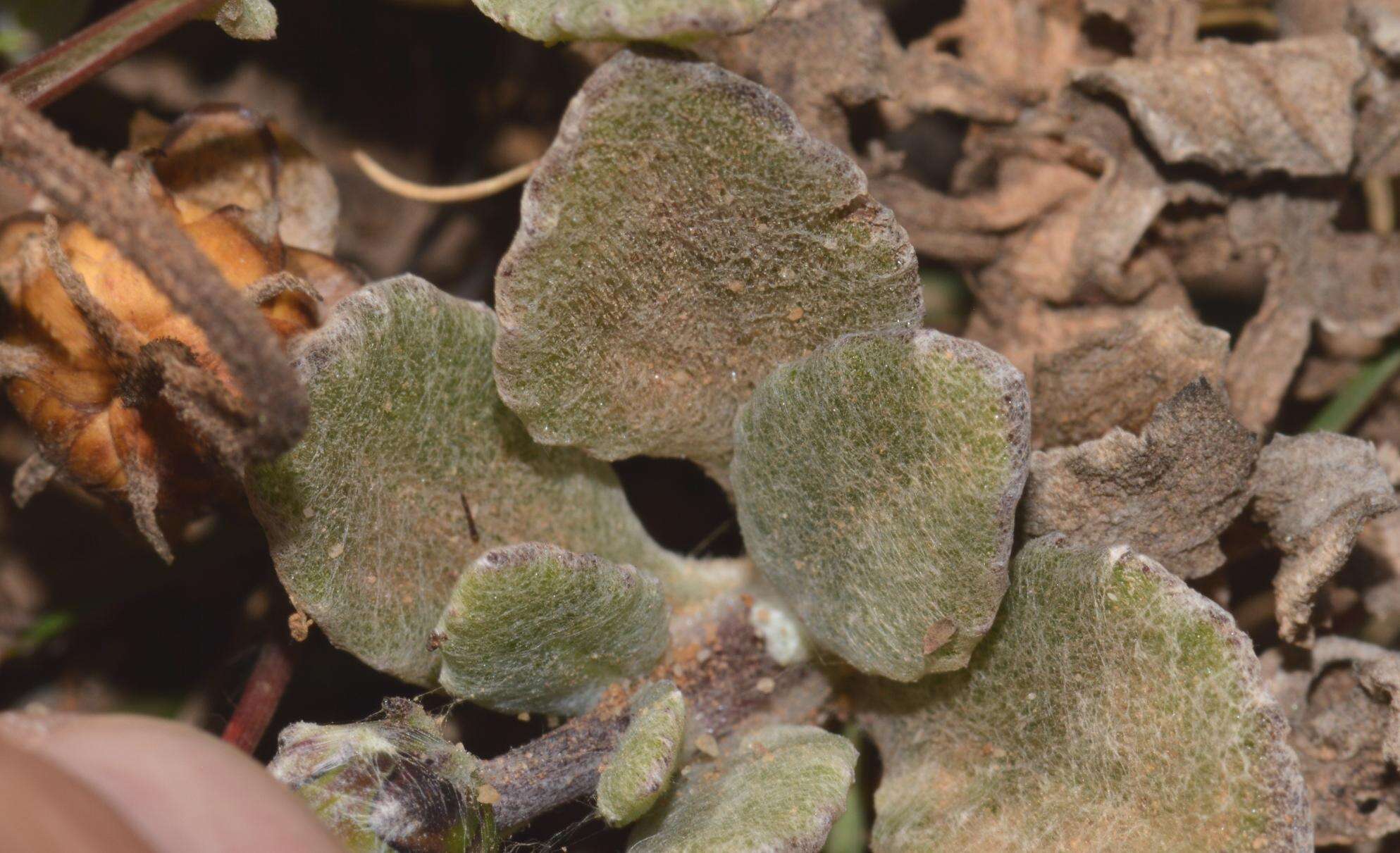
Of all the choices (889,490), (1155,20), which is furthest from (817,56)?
(889,490)

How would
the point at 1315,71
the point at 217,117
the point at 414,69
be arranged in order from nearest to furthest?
1. the point at 217,117
2. the point at 1315,71
3. the point at 414,69

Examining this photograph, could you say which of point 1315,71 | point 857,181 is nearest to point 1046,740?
point 857,181

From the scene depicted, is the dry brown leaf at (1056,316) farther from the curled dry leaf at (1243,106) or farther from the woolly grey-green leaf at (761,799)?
the woolly grey-green leaf at (761,799)

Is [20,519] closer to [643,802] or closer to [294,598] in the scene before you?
Result: [294,598]

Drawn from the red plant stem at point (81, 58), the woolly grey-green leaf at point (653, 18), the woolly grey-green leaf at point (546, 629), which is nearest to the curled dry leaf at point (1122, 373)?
the woolly grey-green leaf at point (546, 629)

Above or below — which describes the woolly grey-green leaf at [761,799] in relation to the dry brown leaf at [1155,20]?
below
